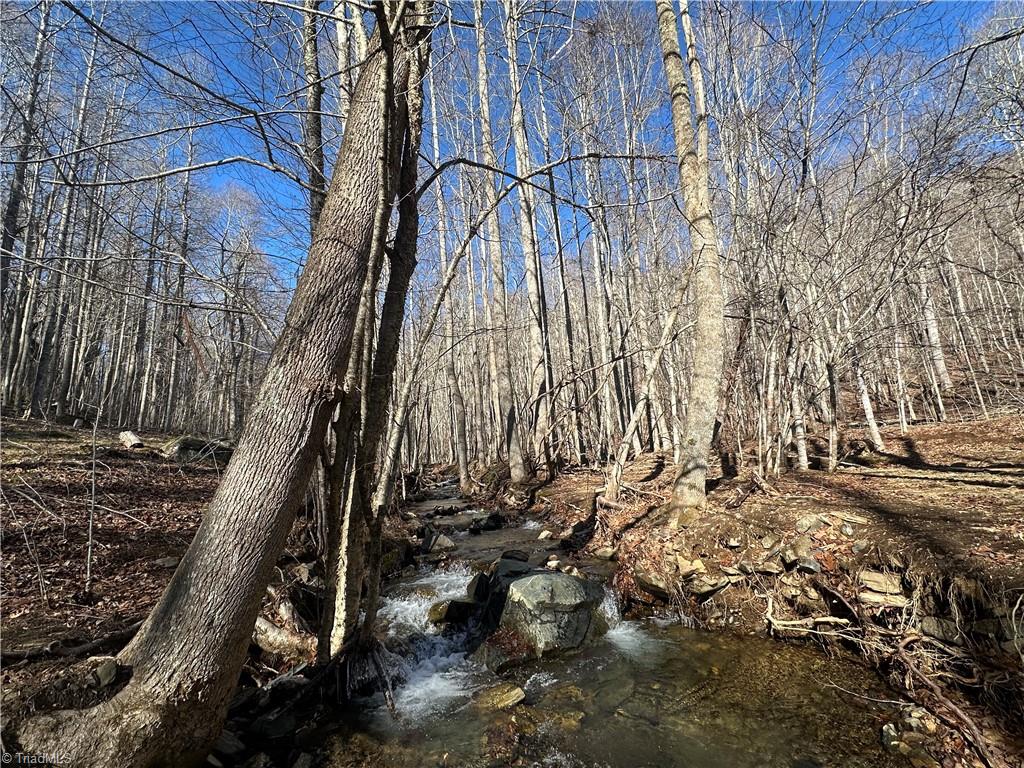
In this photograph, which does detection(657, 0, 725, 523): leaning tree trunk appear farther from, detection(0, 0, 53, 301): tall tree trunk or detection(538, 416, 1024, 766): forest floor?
detection(0, 0, 53, 301): tall tree trunk

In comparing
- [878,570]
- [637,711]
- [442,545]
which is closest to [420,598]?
[442,545]

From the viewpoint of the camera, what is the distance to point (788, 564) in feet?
17.3

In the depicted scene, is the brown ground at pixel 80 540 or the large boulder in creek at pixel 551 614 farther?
the large boulder in creek at pixel 551 614

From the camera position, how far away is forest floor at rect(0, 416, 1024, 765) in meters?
3.54

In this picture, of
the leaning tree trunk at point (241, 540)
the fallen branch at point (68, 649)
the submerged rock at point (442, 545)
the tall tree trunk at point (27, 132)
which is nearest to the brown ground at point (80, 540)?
the fallen branch at point (68, 649)

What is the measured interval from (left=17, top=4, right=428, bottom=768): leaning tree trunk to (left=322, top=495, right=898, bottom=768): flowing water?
1504 mm

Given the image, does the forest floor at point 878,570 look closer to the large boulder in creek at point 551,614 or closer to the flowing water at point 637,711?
the flowing water at point 637,711

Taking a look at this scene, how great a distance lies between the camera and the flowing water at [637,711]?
3.57m

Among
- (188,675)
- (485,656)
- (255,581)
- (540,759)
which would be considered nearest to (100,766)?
(188,675)

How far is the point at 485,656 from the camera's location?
520cm

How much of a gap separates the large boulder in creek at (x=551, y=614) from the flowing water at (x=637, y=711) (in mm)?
217

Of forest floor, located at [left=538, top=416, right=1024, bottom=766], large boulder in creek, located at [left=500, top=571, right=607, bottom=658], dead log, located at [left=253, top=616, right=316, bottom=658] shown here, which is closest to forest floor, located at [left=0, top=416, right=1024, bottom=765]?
forest floor, located at [left=538, top=416, right=1024, bottom=766]

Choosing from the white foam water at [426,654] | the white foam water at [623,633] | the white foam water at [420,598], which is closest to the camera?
the white foam water at [426,654]

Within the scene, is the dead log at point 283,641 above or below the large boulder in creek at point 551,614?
above
